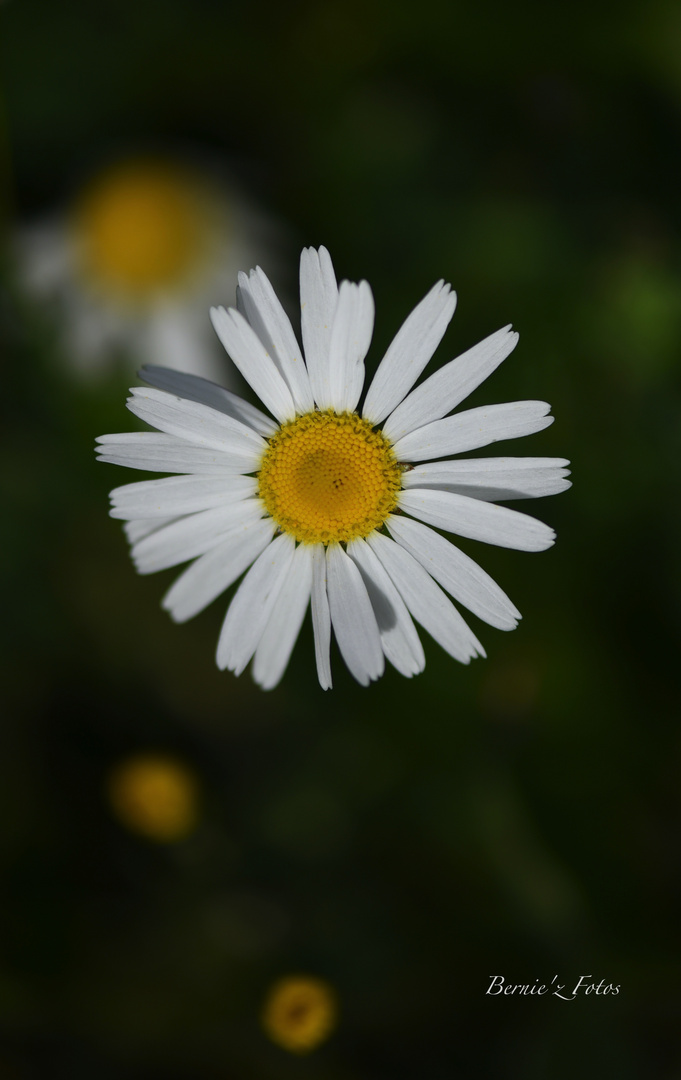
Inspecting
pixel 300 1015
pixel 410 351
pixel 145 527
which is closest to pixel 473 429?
pixel 410 351

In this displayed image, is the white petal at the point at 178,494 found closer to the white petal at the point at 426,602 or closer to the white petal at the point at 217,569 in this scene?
the white petal at the point at 217,569

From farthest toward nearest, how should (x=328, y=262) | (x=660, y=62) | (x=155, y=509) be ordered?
(x=660, y=62)
(x=155, y=509)
(x=328, y=262)

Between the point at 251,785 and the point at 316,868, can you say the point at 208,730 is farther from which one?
the point at 316,868

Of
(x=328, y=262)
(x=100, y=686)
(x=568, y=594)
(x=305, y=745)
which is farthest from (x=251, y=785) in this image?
(x=328, y=262)

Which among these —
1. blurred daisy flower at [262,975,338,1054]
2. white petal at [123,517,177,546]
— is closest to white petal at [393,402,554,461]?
white petal at [123,517,177,546]

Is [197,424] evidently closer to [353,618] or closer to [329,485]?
[329,485]

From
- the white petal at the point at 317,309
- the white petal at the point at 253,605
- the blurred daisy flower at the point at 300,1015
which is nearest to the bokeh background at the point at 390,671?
the blurred daisy flower at the point at 300,1015
